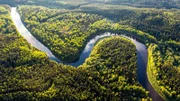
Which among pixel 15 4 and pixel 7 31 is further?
pixel 15 4

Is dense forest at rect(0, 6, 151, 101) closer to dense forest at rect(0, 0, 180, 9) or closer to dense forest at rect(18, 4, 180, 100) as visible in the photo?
dense forest at rect(18, 4, 180, 100)

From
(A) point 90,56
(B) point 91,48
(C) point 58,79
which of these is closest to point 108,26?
(B) point 91,48

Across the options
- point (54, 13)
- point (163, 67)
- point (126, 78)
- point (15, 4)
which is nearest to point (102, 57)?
point (126, 78)

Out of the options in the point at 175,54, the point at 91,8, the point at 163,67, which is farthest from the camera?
the point at 91,8

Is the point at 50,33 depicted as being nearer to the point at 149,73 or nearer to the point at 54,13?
the point at 54,13

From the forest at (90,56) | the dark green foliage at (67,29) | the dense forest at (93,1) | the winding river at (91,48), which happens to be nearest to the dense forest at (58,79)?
the forest at (90,56)

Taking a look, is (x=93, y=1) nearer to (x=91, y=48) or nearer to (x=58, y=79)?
(x=91, y=48)

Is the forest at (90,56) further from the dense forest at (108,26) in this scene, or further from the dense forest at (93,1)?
the dense forest at (93,1)
